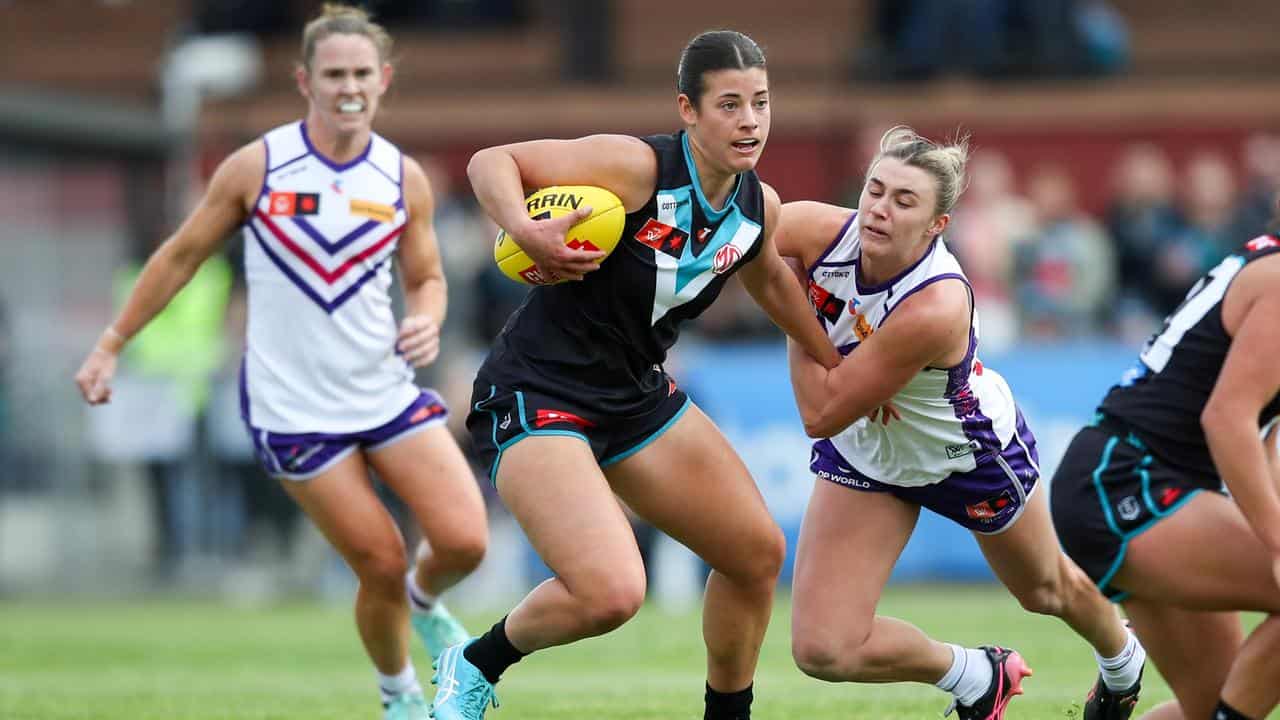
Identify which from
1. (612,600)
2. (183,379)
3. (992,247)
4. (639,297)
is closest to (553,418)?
(639,297)

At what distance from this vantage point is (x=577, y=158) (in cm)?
573

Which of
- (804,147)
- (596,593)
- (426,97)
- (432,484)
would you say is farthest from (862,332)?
(426,97)

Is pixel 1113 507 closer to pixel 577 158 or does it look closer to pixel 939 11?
pixel 577 158

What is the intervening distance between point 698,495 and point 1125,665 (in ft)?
5.47

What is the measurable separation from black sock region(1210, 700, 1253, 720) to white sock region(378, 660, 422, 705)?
303 cm

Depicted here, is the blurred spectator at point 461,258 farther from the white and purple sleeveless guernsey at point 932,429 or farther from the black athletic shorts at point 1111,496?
the black athletic shorts at point 1111,496

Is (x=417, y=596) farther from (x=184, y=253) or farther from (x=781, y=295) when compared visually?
(x=781, y=295)

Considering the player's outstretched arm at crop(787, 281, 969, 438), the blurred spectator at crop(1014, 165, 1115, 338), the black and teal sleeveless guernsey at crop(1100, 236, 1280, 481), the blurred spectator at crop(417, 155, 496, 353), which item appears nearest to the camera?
the black and teal sleeveless guernsey at crop(1100, 236, 1280, 481)

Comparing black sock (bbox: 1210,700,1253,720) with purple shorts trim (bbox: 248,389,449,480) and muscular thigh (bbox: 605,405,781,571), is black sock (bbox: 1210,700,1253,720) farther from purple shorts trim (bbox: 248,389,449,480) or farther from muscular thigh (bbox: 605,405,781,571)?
purple shorts trim (bbox: 248,389,449,480)

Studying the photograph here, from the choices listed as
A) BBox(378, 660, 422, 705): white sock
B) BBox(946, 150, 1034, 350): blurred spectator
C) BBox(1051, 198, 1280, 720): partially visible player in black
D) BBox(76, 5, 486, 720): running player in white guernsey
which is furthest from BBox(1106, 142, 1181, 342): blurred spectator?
BBox(1051, 198, 1280, 720): partially visible player in black

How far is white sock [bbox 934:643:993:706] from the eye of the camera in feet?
19.9

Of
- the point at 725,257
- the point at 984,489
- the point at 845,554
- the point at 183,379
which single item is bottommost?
the point at 183,379

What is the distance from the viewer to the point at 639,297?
18.9ft

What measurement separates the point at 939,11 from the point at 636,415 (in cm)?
1145
